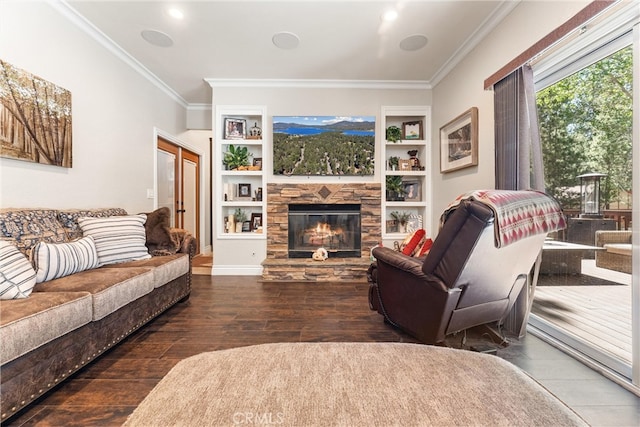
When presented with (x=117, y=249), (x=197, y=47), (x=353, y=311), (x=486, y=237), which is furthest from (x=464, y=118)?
(x=117, y=249)

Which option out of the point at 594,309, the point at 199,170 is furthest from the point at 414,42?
the point at 199,170

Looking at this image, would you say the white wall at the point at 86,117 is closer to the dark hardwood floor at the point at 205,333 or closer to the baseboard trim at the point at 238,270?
the baseboard trim at the point at 238,270

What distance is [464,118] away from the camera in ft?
9.82

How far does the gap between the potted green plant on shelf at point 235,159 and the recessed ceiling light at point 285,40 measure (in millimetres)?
1576

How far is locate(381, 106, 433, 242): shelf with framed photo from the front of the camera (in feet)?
12.8

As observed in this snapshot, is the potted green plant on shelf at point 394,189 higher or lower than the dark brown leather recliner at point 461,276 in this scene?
higher

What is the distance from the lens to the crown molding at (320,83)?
3.79 meters

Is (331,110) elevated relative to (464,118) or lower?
elevated

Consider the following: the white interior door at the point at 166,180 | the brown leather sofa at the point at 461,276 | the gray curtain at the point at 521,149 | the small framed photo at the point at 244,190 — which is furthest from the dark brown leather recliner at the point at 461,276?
the white interior door at the point at 166,180

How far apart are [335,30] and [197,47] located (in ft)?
5.25

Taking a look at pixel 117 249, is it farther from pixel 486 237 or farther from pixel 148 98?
pixel 486 237

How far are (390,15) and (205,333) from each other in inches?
128

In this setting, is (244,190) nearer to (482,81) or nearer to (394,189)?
(394,189)

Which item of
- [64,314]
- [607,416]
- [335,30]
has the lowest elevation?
[607,416]
